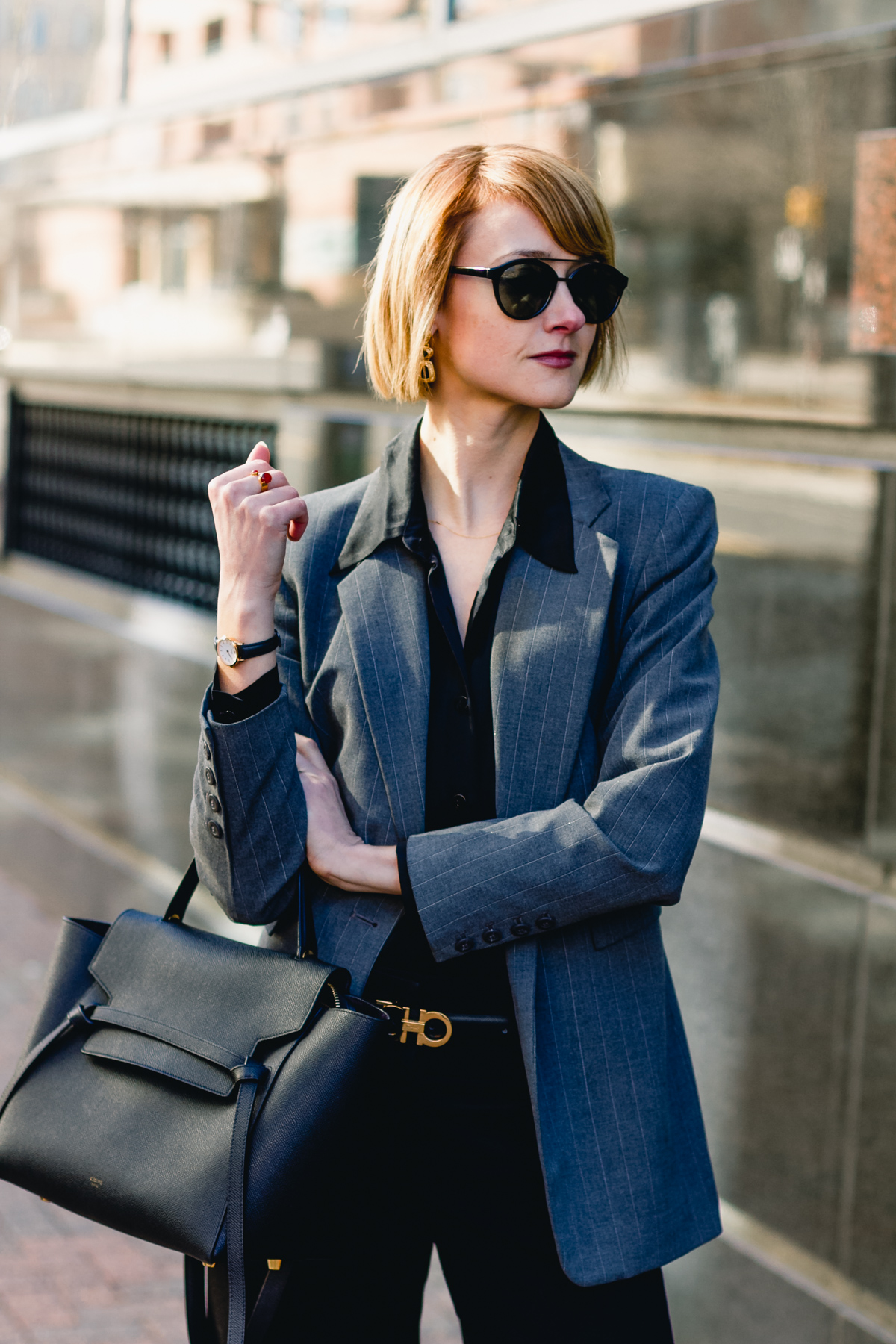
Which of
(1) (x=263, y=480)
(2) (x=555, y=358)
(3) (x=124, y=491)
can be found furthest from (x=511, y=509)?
(3) (x=124, y=491)

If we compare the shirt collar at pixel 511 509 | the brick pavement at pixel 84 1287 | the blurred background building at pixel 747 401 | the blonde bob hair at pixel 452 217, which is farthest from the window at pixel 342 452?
the blonde bob hair at pixel 452 217

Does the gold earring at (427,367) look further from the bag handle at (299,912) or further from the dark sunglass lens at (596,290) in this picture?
the bag handle at (299,912)

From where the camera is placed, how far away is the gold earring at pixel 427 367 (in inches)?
81.4

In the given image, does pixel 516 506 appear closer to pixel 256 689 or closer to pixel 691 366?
pixel 256 689

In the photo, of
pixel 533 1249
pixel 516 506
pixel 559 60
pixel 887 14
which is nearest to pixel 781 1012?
pixel 533 1249

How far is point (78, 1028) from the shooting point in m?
2.05

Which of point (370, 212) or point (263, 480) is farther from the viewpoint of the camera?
point (370, 212)

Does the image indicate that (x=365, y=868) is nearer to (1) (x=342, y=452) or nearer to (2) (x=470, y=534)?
(2) (x=470, y=534)

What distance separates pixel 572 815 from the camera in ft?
6.34

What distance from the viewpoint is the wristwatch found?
1.97 metres

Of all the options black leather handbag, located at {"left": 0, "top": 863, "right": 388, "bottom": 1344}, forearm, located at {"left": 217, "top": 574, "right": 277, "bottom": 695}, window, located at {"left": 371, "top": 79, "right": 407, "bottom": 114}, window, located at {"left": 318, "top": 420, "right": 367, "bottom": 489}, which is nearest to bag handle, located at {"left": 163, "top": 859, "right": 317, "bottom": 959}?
black leather handbag, located at {"left": 0, "top": 863, "right": 388, "bottom": 1344}

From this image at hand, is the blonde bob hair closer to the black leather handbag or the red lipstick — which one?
the red lipstick

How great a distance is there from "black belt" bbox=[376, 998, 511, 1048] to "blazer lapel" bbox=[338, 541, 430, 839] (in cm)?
24

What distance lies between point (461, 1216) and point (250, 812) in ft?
2.00
